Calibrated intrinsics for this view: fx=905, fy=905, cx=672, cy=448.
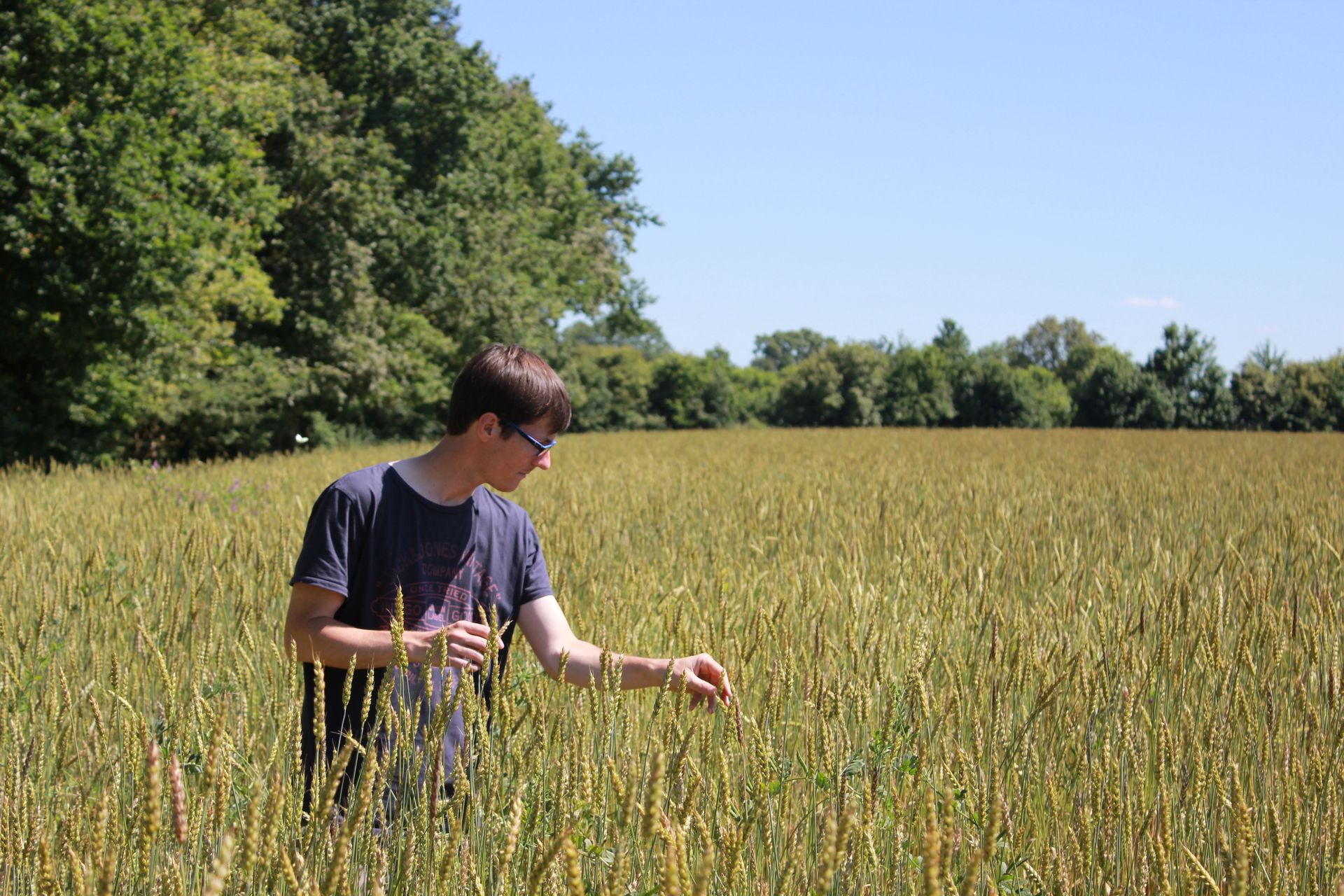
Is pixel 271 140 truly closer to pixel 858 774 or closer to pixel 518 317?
pixel 518 317

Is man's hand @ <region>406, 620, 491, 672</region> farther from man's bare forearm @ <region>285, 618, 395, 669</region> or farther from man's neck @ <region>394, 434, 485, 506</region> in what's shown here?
man's neck @ <region>394, 434, 485, 506</region>

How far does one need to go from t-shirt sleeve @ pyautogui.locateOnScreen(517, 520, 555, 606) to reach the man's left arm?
0.01 m

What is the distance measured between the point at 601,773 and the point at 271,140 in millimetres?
17475

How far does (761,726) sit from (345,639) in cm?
91

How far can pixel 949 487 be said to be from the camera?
8227mm

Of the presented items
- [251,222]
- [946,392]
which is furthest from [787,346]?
[251,222]

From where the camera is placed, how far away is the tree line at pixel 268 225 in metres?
10.9

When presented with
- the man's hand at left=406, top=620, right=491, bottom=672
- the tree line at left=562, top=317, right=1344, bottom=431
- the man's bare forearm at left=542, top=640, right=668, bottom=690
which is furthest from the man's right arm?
the tree line at left=562, top=317, right=1344, bottom=431

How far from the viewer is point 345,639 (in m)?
1.80

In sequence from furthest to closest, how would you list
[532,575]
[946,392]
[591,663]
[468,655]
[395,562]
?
[946,392]
[532,575]
[395,562]
[591,663]
[468,655]

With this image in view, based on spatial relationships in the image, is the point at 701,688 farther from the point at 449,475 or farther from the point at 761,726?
the point at 449,475

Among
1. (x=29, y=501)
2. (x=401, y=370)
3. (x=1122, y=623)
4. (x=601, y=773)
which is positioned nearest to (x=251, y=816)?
(x=601, y=773)

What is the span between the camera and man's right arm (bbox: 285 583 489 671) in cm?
154

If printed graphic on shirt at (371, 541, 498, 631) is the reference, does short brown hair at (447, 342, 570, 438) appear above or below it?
above
